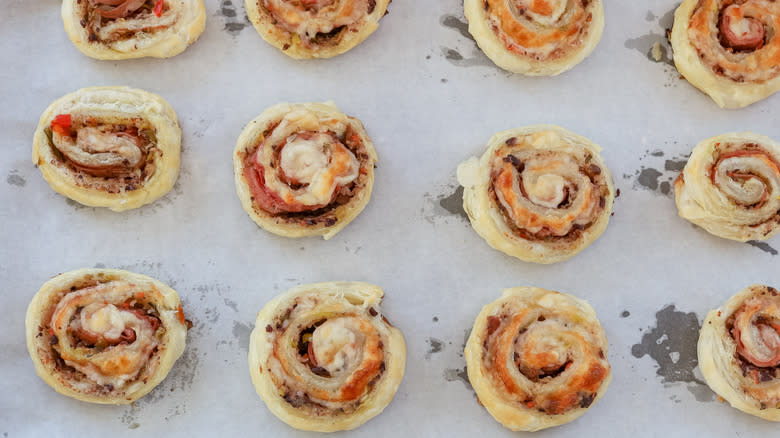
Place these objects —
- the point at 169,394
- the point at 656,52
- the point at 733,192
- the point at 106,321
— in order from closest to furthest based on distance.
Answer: the point at 106,321 → the point at 169,394 → the point at 733,192 → the point at 656,52

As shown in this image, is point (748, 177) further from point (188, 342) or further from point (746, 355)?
point (188, 342)

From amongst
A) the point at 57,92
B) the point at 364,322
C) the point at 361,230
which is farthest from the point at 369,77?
the point at 57,92

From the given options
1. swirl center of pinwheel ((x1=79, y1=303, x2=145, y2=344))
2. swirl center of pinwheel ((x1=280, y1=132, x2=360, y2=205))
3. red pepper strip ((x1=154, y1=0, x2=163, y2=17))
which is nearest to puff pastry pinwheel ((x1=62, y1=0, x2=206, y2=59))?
red pepper strip ((x1=154, y1=0, x2=163, y2=17))

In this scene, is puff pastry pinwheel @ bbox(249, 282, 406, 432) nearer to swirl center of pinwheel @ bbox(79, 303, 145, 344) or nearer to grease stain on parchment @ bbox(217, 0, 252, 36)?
swirl center of pinwheel @ bbox(79, 303, 145, 344)

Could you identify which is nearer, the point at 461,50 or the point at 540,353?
the point at 540,353

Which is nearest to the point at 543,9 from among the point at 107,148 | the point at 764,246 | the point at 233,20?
the point at 233,20

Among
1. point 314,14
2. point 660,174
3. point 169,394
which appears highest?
point 314,14

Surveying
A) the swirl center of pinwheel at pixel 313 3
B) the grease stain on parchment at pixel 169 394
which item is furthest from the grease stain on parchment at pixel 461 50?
the grease stain on parchment at pixel 169 394
